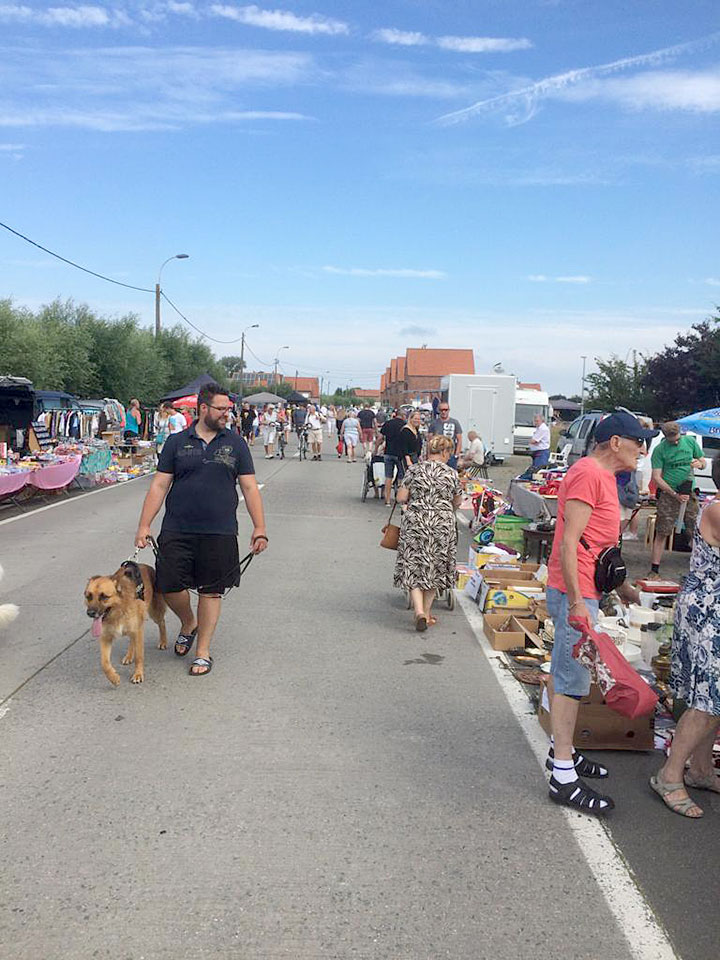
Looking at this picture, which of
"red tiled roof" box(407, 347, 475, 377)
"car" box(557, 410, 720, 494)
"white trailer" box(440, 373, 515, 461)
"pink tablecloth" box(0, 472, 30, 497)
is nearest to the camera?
"pink tablecloth" box(0, 472, 30, 497)

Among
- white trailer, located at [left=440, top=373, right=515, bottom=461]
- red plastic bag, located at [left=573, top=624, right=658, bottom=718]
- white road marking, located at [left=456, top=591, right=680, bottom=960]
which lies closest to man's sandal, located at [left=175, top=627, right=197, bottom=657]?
white road marking, located at [left=456, top=591, right=680, bottom=960]

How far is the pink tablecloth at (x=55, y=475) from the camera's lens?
627 inches

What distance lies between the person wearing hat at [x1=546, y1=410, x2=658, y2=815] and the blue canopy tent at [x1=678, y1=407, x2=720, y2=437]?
374 inches

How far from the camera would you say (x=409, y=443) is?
13.3m

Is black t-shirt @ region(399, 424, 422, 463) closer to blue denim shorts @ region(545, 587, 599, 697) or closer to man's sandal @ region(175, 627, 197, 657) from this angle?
man's sandal @ region(175, 627, 197, 657)

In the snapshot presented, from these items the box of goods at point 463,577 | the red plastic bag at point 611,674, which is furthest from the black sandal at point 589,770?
the box of goods at point 463,577

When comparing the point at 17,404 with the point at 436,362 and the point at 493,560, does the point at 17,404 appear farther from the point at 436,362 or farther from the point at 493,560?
the point at 436,362

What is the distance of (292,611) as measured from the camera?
8.02 meters

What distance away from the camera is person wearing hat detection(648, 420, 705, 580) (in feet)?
34.3

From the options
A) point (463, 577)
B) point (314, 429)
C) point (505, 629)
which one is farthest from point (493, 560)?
point (314, 429)

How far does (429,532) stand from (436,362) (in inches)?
4399

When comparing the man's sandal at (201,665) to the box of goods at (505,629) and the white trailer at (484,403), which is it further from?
the white trailer at (484,403)

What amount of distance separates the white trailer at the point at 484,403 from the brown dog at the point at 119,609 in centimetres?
2381

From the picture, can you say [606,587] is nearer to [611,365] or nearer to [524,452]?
[524,452]
